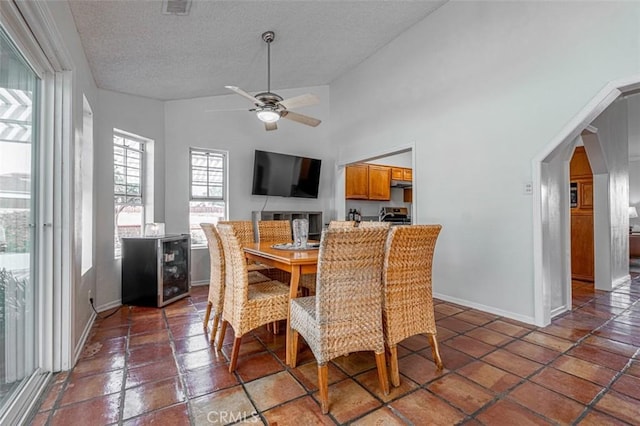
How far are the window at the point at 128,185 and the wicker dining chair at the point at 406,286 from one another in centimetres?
342

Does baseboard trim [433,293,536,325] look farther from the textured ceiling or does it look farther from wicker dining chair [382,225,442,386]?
the textured ceiling

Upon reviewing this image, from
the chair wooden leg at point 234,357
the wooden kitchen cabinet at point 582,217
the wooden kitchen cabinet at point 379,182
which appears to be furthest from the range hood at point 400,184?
the chair wooden leg at point 234,357

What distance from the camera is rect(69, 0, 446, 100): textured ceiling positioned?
8.10ft

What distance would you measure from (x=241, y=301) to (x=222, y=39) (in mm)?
2600

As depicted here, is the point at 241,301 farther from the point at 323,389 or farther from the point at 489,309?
the point at 489,309

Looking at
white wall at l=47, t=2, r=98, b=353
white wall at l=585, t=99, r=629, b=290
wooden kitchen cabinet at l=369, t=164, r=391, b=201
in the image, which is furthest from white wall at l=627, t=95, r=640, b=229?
A: white wall at l=47, t=2, r=98, b=353

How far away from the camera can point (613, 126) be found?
435cm

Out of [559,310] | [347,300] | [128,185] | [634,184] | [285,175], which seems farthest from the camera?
[634,184]

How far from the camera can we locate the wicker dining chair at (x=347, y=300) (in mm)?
1644

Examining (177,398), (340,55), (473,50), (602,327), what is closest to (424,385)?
(177,398)

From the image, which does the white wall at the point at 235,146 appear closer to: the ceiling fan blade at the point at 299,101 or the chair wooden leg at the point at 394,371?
the ceiling fan blade at the point at 299,101

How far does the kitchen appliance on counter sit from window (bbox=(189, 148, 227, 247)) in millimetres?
3322

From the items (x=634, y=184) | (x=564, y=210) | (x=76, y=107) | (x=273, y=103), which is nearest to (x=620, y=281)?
(x=564, y=210)

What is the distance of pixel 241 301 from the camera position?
6.72 ft
